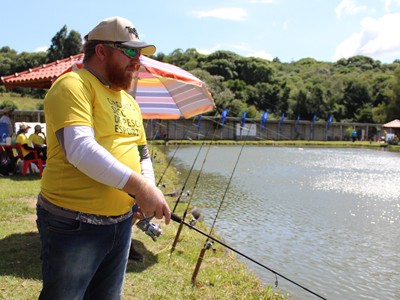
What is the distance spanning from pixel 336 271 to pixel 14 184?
21.8 ft

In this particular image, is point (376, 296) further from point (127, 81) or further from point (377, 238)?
point (127, 81)

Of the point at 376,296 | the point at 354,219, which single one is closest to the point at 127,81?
the point at 376,296

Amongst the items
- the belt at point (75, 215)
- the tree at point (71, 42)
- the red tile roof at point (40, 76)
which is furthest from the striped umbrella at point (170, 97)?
the tree at point (71, 42)

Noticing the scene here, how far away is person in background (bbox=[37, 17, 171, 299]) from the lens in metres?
1.60

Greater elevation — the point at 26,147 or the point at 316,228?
the point at 26,147

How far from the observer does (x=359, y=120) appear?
5919cm

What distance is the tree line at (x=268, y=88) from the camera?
55875 mm

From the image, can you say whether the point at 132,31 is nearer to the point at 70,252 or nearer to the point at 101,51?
the point at 101,51

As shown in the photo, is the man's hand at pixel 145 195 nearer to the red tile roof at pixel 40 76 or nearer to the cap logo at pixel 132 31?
the cap logo at pixel 132 31

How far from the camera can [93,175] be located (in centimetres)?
159

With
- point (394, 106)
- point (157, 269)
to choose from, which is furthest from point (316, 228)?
point (394, 106)

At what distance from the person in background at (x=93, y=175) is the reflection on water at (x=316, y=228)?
3773 millimetres

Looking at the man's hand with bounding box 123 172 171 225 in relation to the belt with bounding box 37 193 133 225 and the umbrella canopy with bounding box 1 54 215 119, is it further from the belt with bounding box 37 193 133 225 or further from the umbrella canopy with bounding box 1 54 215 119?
the umbrella canopy with bounding box 1 54 215 119

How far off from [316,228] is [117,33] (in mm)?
7199
